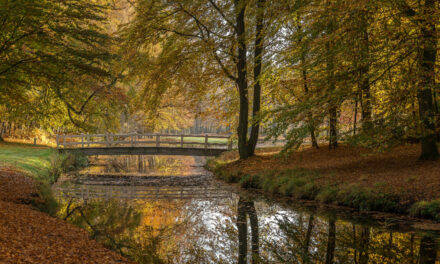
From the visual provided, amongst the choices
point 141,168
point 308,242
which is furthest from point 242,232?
point 141,168

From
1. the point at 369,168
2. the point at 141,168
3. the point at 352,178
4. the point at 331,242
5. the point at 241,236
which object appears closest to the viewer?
the point at 331,242

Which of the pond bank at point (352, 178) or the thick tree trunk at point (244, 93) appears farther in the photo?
the thick tree trunk at point (244, 93)

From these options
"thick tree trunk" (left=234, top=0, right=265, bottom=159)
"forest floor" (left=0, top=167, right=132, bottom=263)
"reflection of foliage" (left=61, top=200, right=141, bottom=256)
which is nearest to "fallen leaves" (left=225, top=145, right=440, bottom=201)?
"thick tree trunk" (left=234, top=0, right=265, bottom=159)

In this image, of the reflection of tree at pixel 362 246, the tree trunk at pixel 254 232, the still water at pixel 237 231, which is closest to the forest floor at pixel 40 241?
the still water at pixel 237 231

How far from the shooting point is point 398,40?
375 inches

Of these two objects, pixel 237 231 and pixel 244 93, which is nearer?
pixel 237 231

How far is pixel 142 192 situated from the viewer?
1341 cm

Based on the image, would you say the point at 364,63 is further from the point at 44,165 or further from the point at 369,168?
the point at 44,165

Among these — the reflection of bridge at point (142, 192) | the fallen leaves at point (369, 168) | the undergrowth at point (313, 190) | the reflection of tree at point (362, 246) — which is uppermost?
the fallen leaves at point (369, 168)

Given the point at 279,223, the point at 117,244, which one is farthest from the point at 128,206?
the point at 279,223

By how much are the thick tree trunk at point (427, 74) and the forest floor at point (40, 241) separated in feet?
24.2

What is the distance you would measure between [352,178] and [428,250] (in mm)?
4927

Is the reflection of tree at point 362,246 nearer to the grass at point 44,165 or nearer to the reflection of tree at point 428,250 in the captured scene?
the reflection of tree at point 428,250

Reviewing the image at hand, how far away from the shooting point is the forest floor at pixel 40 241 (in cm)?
517
